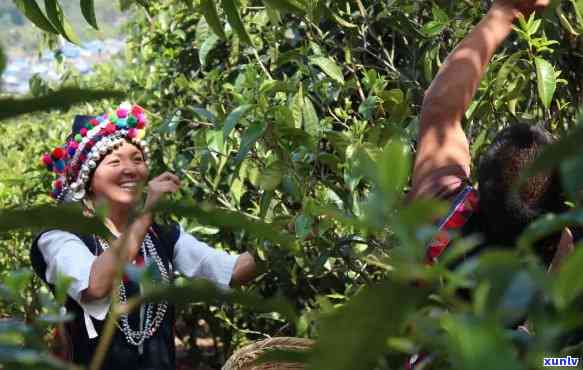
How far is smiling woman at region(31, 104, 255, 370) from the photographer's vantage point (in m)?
2.65

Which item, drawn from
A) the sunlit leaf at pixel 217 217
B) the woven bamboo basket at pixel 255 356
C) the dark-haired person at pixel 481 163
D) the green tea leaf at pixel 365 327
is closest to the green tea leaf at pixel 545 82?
the dark-haired person at pixel 481 163

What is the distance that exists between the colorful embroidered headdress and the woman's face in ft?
0.08

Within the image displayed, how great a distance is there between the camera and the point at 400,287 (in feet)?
1.82

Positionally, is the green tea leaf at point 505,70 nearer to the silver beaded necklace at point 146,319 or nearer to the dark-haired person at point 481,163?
the dark-haired person at point 481,163

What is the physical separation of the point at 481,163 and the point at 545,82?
0.63 meters

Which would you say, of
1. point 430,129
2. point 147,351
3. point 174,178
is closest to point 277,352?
point 430,129

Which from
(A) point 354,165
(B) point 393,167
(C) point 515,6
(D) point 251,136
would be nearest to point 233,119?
(D) point 251,136

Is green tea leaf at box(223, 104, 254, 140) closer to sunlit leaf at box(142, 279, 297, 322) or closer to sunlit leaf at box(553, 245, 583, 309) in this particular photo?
sunlit leaf at box(142, 279, 297, 322)

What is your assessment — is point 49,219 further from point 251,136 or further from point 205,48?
point 205,48

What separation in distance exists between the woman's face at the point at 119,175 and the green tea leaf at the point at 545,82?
1.15 meters

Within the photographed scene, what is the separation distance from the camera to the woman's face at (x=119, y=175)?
9.72ft

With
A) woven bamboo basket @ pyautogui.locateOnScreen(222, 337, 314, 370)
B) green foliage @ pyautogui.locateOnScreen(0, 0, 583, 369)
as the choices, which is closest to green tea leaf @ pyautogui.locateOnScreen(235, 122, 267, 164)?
green foliage @ pyautogui.locateOnScreen(0, 0, 583, 369)

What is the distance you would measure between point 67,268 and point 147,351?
1.18 feet

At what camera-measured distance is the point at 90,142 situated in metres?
3.04
